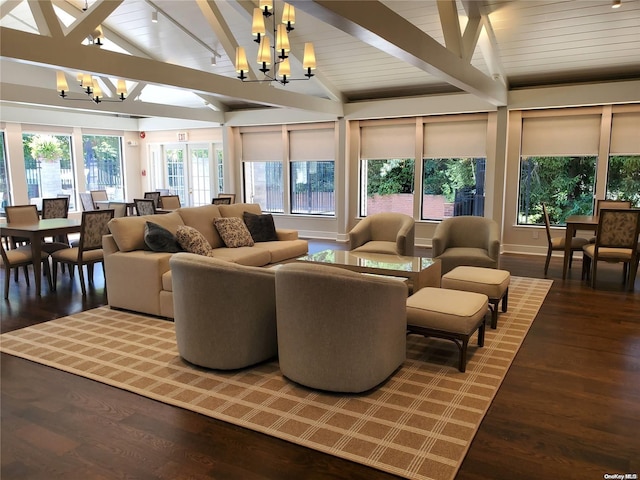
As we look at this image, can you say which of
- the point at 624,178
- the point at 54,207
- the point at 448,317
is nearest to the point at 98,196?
the point at 54,207

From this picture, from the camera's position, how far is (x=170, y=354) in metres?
3.56

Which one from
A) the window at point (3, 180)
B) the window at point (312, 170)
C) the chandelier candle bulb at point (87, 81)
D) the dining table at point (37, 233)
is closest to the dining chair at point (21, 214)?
the dining table at point (37, 233)

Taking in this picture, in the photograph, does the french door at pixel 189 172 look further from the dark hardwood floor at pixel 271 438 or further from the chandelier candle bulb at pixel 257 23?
the dark hardwood floor at pixel 271 438

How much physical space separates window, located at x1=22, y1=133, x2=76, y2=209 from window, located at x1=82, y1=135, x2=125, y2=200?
0.40m

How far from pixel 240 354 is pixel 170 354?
71 centimetres

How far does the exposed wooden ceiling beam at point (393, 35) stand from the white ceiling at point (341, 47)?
1cm

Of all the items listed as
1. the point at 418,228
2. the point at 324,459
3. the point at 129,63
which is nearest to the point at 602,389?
the point at 324,459

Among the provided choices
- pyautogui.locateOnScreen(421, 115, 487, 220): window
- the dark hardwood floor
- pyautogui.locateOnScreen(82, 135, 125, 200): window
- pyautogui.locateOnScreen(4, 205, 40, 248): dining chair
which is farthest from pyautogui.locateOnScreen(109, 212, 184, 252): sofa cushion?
pyautogui.locateOnScreen(82, 135, 125, 200): window

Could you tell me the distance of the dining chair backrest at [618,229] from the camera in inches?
213

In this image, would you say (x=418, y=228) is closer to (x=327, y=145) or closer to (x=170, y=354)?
(x=327, y=145)

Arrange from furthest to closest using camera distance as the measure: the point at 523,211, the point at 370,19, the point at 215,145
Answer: the point at 215,145, the point at 523,211, the point at 370,19

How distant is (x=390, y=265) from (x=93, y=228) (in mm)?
3447

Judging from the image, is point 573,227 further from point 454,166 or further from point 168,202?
point 168,202

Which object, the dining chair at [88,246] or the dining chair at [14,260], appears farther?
the dining chair at [88,246]
